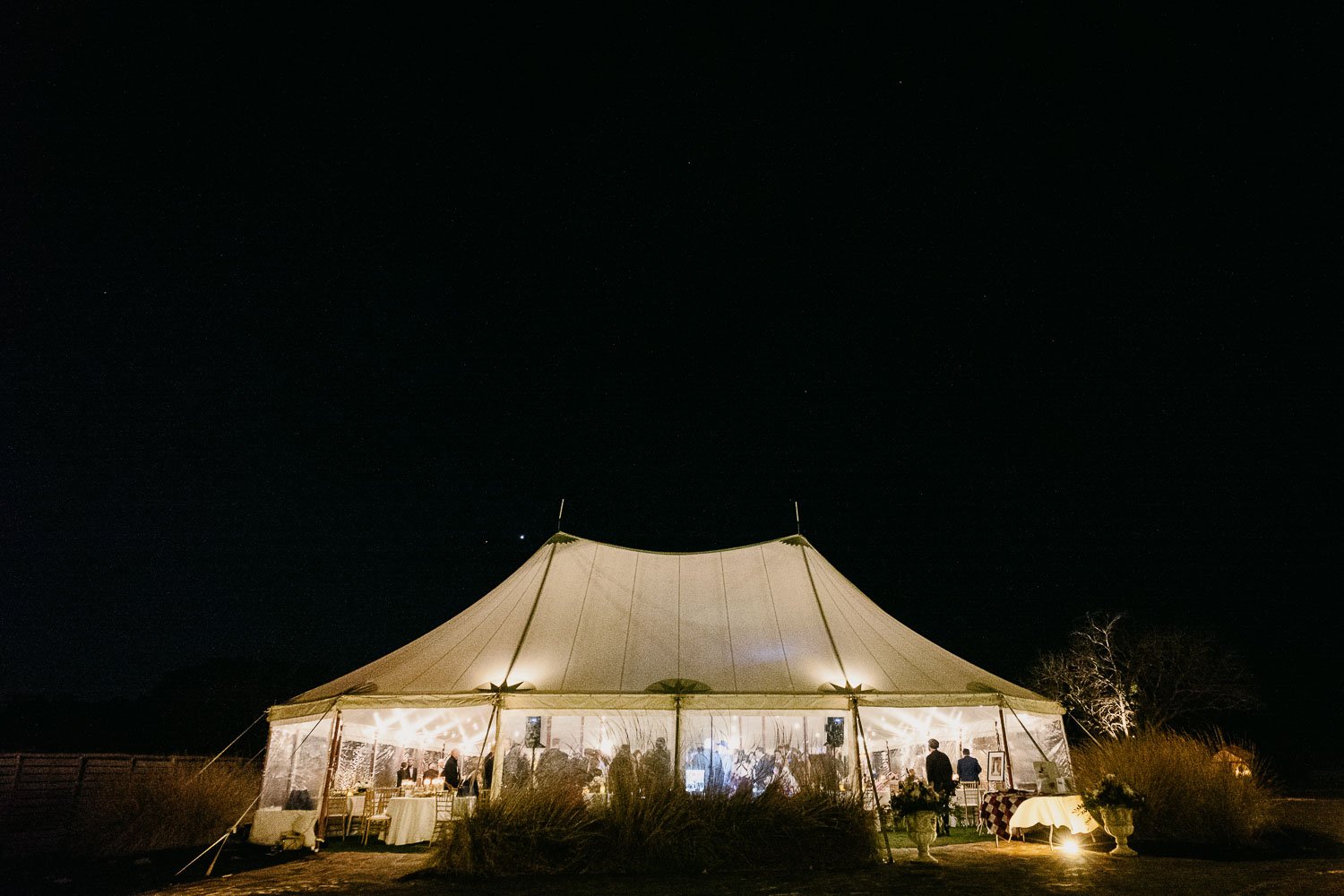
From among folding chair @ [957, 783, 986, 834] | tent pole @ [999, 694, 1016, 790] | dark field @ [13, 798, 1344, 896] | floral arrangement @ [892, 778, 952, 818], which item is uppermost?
tent pole @ [999, 694, 1016, 790]

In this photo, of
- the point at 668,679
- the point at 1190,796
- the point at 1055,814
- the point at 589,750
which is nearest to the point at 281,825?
the point at 589,750

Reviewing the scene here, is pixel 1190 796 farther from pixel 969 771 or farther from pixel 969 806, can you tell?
pixel 969 806

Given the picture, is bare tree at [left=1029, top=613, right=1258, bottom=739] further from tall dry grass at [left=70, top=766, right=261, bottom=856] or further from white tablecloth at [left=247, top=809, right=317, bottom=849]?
tall dry grass at [left=70, top=766, right=261, bottom=856]

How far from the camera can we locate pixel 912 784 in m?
7.64

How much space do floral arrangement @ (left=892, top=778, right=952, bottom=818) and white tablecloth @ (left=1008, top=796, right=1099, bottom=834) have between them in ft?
3.58

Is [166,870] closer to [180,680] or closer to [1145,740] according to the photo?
[1145,740]

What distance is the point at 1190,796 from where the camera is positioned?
840cm

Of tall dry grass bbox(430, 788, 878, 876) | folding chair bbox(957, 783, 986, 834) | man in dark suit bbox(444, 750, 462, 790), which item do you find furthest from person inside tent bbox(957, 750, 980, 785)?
man in dark suit bbox(444, 750, 462, 790)

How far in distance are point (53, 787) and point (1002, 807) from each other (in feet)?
39.0

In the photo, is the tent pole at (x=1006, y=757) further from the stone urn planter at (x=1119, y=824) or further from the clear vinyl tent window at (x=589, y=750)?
the clear vinyl tent window at (x=589, y=750)

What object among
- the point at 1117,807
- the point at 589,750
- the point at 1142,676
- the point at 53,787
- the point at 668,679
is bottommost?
the point at 1117,807

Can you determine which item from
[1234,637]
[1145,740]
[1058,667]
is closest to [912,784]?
[1145,740]

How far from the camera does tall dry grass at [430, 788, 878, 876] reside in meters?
6.52

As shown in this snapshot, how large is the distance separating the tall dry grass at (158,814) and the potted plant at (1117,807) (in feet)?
29.0
